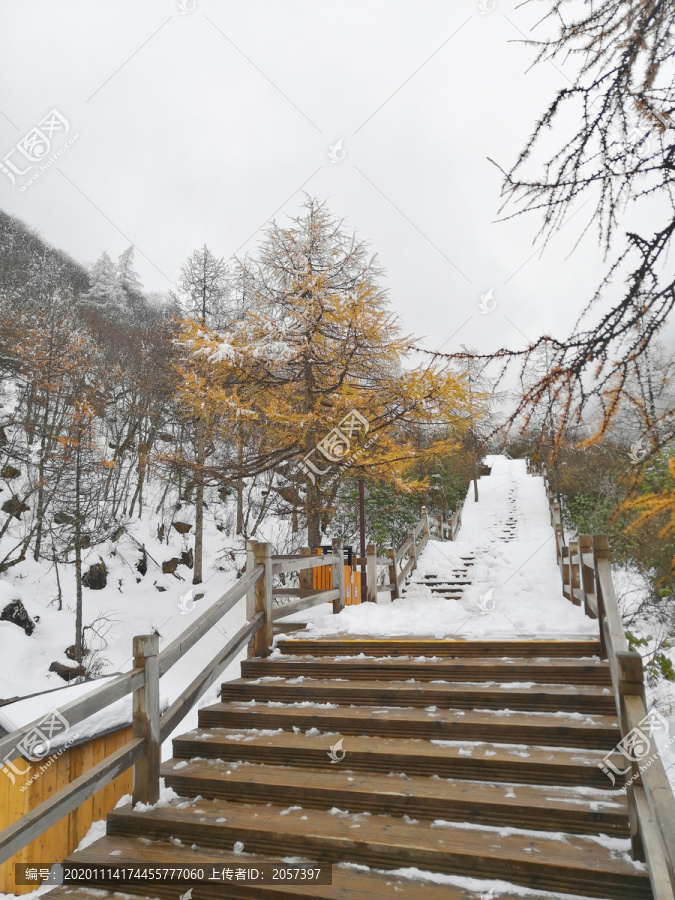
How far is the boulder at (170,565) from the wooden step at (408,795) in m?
14.3

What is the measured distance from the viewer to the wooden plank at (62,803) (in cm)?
259

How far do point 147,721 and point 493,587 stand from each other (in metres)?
10.3

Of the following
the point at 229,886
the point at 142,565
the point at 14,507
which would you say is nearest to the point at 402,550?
the point at 142,565

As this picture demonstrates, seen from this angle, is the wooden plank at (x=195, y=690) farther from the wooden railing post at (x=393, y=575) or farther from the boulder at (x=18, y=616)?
the boulder at (x=18, y=616)

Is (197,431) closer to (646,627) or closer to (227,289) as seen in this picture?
(227,289)

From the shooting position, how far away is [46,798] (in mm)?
3855

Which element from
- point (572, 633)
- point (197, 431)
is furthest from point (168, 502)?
point (572, 633)

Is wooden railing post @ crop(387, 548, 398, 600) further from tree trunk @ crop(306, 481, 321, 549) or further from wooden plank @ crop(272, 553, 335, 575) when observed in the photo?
wooden plank @ crop(272, 553, 335, 575)

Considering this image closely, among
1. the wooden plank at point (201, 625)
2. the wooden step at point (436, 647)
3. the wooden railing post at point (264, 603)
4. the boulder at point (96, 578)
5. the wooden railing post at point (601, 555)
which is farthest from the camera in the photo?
the boulder at point (96, 578)

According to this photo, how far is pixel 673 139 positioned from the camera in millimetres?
2285

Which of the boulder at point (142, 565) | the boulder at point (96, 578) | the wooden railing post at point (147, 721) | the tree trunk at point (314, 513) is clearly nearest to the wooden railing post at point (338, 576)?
the tree trunk at point (314, 513)

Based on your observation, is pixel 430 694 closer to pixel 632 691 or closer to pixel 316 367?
pixel 632 691

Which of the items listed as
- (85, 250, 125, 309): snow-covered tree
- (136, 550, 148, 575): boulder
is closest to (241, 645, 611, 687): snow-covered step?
(136, 550, 148, 575): boulder

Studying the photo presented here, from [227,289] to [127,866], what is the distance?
18663 mm
